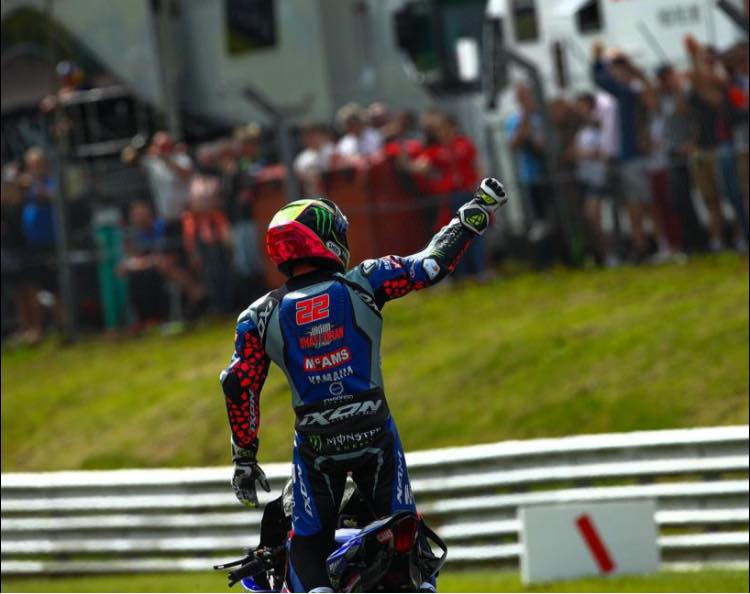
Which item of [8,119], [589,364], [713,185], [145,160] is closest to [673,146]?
[713,185]

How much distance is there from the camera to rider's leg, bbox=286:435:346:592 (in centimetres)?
766

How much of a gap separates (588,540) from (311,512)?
361 centimetres

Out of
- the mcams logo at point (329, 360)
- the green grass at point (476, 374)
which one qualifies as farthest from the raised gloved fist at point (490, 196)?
the green grass at point (476, 374)

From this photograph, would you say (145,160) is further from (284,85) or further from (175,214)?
(284,85)

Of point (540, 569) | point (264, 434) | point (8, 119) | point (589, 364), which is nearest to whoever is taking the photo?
point (540, 569)

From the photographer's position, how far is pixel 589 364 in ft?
46.5

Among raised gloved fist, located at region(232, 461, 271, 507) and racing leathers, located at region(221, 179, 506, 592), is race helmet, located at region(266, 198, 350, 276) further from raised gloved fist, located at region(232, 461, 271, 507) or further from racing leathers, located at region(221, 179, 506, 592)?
raised gloved fist, located at region(232, 461, 271, 507)

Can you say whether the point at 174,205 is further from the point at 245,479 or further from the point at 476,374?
the point at 245,479

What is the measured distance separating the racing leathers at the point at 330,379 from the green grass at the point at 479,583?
2952 millimetres

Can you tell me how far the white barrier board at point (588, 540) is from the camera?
10852mm

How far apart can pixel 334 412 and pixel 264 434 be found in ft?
24.7

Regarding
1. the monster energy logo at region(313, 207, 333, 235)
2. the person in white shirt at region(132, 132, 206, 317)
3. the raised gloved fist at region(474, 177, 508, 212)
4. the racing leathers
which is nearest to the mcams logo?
the racing leathers

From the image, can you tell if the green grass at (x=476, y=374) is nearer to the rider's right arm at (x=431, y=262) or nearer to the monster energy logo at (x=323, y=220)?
the rider's right arm at (x=431, y=262)

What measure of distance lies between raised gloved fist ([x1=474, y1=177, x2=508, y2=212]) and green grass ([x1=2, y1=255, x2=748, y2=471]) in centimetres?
534
